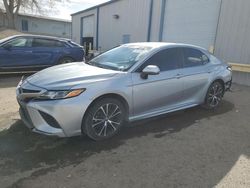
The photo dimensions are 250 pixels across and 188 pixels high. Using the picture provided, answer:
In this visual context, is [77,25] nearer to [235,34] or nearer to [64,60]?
[64,60]

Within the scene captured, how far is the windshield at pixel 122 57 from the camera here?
14.3ft

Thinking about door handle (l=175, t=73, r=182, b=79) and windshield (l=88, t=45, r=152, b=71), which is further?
door handle (l=175, t=73, r=182, b=79)

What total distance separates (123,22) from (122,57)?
1370cm

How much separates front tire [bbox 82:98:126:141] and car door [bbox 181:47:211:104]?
1628mm

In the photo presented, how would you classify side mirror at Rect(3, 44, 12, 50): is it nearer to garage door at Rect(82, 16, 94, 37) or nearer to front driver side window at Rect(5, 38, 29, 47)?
front driver side window at Rect(5, 38, 29, 47)

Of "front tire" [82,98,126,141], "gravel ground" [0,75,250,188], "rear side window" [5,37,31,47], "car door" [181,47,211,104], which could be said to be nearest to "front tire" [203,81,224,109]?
"car door" [181,47,211,104]

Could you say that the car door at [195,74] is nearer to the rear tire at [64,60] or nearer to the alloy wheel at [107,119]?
the alloy wheel at [107,119]

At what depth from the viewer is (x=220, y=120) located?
205 inches

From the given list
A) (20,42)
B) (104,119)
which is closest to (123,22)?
(20,42)

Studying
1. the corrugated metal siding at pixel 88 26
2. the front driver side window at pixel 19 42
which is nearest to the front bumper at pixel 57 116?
the front driver side window at pixel 19 42

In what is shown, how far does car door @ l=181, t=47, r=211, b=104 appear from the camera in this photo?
16.4ft

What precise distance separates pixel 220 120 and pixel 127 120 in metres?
2.20

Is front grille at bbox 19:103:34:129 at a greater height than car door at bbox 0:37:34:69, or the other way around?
car door at bbox 0:37:34:69

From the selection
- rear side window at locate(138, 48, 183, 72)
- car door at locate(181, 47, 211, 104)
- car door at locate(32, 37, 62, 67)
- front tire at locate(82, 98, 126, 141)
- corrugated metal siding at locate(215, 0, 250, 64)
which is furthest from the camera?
car door at locate(32, 37, 62, 67)
